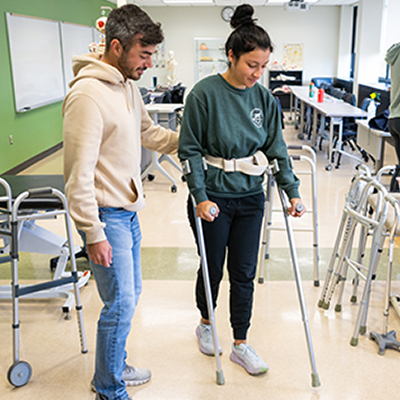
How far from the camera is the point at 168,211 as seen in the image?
4879mm

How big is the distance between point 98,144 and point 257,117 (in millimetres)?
705

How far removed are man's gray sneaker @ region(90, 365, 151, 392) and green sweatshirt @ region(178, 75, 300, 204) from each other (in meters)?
0.86

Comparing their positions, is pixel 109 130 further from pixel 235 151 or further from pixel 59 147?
pixel 59 147

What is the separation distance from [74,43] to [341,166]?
5.49 m

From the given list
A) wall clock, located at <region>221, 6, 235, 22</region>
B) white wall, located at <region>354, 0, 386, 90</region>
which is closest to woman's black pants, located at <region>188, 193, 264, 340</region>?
white wall, located at <region>354, 0, 386, 90</region>

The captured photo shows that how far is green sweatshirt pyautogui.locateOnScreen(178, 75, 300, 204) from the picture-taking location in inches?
75.8

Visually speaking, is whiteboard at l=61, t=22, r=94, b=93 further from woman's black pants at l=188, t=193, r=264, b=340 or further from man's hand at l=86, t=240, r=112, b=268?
man's hand at l=86, t=240, r=112, b=268

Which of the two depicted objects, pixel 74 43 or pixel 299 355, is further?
pixel 74 43

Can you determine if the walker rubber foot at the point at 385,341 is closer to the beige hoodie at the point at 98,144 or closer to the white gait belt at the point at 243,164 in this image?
the white gait belt at the point at 243,164

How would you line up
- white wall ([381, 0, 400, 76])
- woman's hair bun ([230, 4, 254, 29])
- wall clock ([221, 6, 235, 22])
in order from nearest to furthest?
woman's hair bun ([230, 4, 254, 29]) → white wall ([381, 0, 400, 76]) → wall clock ([221, 6, 235, 22])

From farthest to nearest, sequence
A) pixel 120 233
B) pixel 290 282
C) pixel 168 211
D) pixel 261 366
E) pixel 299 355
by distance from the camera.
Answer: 1. pixel 168 211
2. pixel 290 282
3. pixel 299 355
4. pixel 261 366
5. pixel 120 233

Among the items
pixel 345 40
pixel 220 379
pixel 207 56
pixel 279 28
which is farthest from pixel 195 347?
pixel 345 40

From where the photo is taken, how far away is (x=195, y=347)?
2.46m

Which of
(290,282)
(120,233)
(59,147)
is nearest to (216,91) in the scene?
(120,233)
